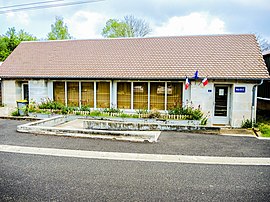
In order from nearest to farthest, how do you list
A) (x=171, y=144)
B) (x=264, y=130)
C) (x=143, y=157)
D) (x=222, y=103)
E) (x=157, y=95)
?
1. (x=143, y=157)
2. (x=171, y=144)
3. (x=264, y=130)
4. (x=222, y=103)
5. (x=157, y=95)

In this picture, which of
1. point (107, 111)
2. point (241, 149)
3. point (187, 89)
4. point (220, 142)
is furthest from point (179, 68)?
point (241, 149)

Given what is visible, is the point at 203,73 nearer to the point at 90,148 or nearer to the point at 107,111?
the point at 107,111

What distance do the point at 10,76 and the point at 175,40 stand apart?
11756 mm

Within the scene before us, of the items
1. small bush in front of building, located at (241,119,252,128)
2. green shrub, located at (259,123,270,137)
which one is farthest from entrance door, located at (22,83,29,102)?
green shrub, located at (259,123,270,137)

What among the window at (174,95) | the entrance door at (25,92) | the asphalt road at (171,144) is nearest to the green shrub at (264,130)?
the asphalt road at (171,144)

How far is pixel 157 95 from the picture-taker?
14031mm

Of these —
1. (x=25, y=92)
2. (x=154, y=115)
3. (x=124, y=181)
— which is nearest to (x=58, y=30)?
(x=25, y=92)

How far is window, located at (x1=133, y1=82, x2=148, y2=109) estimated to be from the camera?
14156mm

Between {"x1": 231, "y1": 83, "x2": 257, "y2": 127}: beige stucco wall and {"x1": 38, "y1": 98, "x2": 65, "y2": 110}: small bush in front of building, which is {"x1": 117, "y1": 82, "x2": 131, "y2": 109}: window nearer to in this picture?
{"x1": 38, "y1": 98, "x2": 65, "y2": 110}: small bush in front of building

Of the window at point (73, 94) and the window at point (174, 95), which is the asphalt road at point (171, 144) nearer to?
the window at point (174, 95)

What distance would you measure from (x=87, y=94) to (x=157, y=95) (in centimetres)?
459

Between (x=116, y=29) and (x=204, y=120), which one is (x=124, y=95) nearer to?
(x=204, y=120)

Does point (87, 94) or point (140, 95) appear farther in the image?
point (87, 94)

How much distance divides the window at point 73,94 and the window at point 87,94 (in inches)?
17.0
